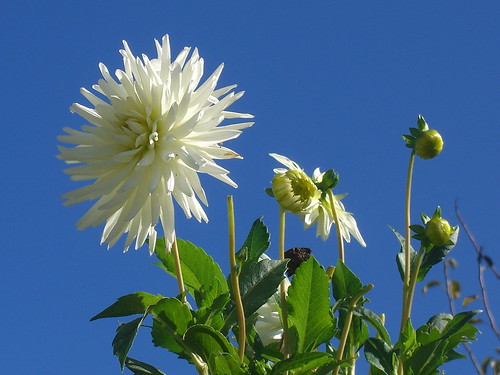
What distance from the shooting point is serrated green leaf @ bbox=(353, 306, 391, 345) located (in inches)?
55.4

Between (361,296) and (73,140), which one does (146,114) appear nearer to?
(73,140)

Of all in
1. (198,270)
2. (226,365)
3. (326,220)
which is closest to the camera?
(226,365)

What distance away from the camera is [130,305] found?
1.23m

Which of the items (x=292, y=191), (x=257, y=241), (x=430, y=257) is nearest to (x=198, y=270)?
(x=257, y=241)

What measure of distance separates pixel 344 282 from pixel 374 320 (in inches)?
3.6

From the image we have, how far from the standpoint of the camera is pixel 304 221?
68.6 inches

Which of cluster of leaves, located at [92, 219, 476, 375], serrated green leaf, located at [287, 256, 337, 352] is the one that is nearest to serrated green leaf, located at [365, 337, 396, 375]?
cluster of leaves, located at [92, 219, 476, 375]

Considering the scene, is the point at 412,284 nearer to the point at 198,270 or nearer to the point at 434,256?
the point at 434,256

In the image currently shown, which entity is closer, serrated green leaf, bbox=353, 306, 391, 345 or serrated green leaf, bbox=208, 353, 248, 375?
serrated green leaf, bbox=208, 353, 248, 375

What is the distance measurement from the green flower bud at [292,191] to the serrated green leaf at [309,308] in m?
0.17

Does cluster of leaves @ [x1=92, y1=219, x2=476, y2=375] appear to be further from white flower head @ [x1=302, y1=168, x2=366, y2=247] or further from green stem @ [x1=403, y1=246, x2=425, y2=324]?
white flower head @ [x1=302, y1=168, x2=366, y2=247]

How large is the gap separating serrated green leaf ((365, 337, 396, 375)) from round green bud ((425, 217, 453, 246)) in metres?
0.22

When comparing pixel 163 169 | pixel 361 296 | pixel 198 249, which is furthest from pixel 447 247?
pixel 163 169

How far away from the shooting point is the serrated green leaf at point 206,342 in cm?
119
